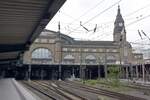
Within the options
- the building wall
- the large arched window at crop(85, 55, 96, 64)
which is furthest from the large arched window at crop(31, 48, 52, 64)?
the large arched window at crop(85, 55, 96, 64)

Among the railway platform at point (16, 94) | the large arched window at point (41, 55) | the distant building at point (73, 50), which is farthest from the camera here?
the distant building at point (73, 50)

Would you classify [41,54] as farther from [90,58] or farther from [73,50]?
[90,58]

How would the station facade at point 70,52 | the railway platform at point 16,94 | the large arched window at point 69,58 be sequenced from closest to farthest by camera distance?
the railway platform at point 16,94, the station facade at point 70,52, the large arched window at point 69,58

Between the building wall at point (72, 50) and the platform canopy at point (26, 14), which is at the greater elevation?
the building wall at point (72, 50)

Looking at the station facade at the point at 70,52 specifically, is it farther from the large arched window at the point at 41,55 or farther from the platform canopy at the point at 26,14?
the platform canopy at the point at 26,14

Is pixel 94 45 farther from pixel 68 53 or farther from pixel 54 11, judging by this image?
pixel 54 11

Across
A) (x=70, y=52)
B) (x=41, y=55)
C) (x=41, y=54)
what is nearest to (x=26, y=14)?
(x=41, y=55)

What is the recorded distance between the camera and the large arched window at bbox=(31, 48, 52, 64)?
342 ft

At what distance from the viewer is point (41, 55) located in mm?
105438

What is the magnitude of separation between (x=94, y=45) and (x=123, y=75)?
159 feet

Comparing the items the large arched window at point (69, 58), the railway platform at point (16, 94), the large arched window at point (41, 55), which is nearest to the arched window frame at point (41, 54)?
the large arched window at point (41, 55)

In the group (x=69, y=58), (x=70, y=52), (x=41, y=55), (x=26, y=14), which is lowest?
(x=69, y=58)

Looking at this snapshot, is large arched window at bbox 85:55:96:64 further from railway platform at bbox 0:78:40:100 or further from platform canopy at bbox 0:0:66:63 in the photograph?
platform canopy at bbox 0:0:66:63

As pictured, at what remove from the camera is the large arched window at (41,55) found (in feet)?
342
